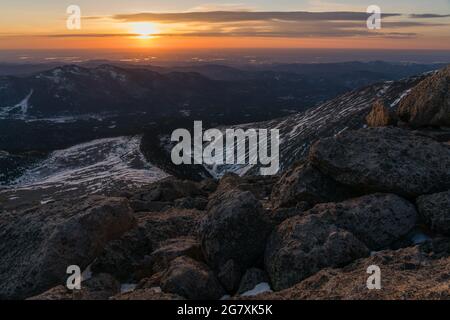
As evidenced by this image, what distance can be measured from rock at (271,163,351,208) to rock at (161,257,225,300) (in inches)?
317

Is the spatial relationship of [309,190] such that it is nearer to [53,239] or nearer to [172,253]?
[172,253]

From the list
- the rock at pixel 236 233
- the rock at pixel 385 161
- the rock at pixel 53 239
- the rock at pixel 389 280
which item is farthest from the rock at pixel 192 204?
the rock at pixel 389 280

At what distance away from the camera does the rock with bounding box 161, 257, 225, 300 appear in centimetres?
1666

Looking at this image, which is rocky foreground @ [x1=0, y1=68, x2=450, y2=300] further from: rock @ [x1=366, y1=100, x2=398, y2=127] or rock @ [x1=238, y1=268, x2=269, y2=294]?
rock @ [x1=366, y1=100, x2=398, y2=127]

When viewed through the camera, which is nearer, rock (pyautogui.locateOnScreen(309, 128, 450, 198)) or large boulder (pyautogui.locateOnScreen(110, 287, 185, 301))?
large boulder (pyautogui.locateOnScreen(110, 287, 185, 301))

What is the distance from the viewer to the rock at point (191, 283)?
16656 mm

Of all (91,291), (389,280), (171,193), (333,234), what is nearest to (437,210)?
(333,234)

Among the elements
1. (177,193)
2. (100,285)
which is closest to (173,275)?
(100,285)

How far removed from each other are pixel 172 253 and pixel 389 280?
32.6ft

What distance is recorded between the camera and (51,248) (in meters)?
20.3

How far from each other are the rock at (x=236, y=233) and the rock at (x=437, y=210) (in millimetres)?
7466

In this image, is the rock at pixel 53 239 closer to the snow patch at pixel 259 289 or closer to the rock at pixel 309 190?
the snow patch at pixel 259 289

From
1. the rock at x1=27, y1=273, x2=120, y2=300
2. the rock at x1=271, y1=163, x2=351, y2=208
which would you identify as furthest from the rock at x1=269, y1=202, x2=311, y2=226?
the rock at x1=27, y1=273, x2=120, y2=300
